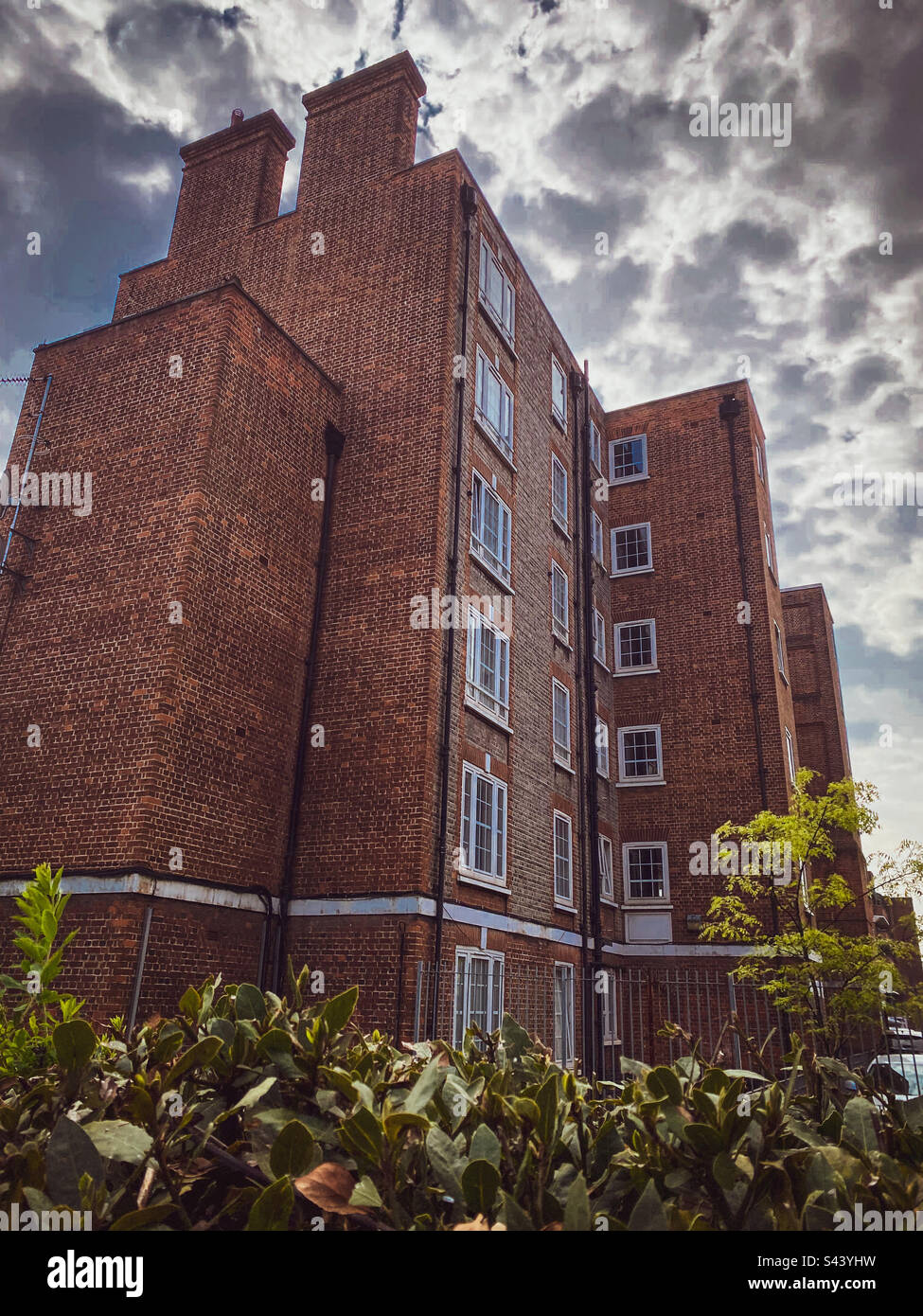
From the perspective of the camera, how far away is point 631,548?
96.9 ft

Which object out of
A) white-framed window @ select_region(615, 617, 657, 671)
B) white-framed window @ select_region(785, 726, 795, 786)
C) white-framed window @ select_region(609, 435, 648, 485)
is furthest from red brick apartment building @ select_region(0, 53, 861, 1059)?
white-framed window @ select_region(609, 435, 648, 485)

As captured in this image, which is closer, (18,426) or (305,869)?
(305,869)

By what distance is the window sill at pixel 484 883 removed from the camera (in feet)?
50.8

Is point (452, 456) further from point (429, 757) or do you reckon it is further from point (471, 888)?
point (471, 888)

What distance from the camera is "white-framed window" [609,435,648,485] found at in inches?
1190

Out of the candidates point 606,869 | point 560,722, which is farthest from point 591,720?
point 606,869

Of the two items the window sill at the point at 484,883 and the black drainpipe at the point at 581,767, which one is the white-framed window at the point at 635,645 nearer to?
the black drainpipe at the point at 581,767

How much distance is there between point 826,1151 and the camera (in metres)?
1.73

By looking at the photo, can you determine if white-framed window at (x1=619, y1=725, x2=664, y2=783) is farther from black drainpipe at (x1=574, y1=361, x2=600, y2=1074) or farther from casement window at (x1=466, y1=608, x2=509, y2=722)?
casement window at (x1=466, y1=608, x2=509, y2=722)

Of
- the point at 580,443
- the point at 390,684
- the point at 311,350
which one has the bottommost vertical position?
the point at 390,684

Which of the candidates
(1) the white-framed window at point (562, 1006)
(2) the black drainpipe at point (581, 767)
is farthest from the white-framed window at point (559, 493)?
(1) the white-framed window at point (562, 1006)
